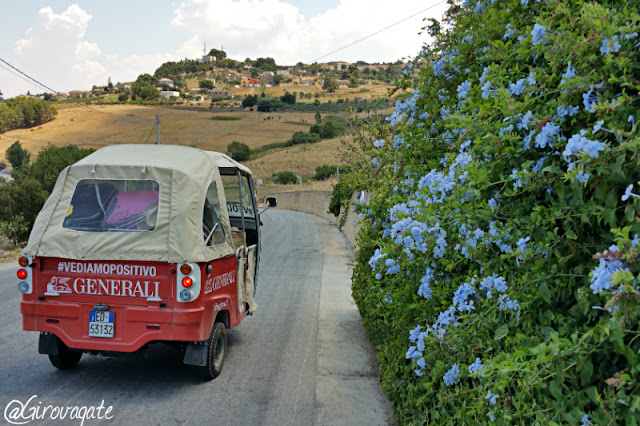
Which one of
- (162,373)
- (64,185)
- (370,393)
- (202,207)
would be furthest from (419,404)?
(64,185)

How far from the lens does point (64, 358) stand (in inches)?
252

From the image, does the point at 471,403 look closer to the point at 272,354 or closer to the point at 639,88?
the point at 639,88

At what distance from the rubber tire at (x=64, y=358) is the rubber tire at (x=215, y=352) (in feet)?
5.11

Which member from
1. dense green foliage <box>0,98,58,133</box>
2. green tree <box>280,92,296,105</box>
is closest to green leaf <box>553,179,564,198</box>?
dense green foliage <box>0,98,58,133</box>

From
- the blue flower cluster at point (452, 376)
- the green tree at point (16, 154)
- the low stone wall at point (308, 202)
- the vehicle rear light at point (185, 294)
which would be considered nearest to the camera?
the blue flower cluster at point (452, 376)

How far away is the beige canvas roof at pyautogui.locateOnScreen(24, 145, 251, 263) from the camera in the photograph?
18.9ft

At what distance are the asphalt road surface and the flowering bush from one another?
5.05 feet

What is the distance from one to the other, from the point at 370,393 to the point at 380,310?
0.98m

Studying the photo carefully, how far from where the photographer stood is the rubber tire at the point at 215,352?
630 cm

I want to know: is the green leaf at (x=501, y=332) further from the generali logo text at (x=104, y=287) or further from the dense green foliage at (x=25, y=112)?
the dense green foliage at (x=25, y=112)

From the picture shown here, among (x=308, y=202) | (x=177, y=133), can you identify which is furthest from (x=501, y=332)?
(x=177, y=133)

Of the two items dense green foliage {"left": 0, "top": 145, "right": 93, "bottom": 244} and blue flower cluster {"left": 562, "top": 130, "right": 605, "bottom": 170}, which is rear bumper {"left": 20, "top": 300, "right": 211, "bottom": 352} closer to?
blue flower cluster {"left": 562, "top": 130, "right": 605, "bottom": 170}

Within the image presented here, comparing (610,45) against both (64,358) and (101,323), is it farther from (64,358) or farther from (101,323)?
(64,358)

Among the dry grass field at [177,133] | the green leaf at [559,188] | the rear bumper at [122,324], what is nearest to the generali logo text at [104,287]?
the rear bumper at [122,324]
